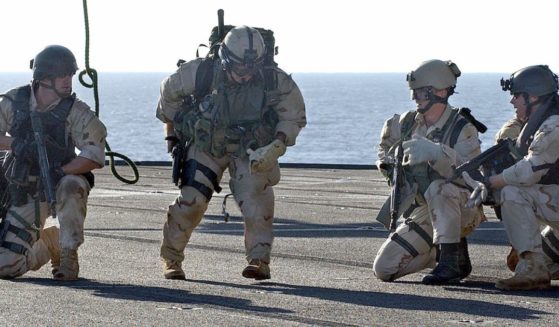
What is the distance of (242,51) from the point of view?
11.7m

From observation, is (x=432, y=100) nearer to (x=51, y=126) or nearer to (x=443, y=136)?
(x=443, y=136)

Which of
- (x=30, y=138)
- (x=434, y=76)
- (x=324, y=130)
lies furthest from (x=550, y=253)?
(x=324, y=130)

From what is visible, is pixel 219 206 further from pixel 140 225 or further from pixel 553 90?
pixel 553 90

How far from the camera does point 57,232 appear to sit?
1227 cm

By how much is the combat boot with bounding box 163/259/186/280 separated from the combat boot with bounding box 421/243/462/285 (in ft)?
5.85

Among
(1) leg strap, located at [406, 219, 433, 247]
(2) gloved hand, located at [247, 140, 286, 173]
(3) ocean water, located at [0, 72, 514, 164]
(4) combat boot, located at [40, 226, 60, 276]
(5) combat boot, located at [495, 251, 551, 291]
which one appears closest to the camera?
(5) combat boot, located at [495, 251, 551, 291]

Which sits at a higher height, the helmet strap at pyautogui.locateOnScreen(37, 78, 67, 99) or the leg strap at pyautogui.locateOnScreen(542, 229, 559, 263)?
the helmet strap at pyautogui.locateOnScreen(37, 78, 67, 99)

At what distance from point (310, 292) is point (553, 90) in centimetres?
226

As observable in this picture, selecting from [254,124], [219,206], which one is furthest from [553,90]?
[219,206]

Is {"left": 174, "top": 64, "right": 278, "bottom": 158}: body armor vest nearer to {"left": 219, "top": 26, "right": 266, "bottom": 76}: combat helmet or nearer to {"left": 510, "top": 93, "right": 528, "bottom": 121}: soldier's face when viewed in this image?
{"left": 219, "top": 26, "right": 266, "bottom": 76}: combat helmet

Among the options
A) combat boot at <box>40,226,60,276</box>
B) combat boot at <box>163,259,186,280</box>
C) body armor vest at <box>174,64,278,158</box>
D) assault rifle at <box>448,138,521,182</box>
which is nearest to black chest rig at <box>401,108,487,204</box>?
assault rifle at <box>448,138,521,182</box>

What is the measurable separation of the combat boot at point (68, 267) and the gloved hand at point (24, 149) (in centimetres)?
72

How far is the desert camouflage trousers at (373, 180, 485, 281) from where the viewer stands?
38.0 feet

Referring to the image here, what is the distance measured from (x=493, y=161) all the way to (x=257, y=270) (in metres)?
1.88
